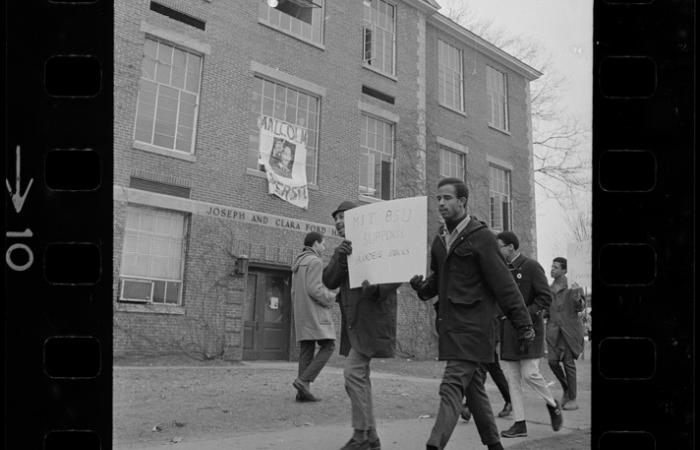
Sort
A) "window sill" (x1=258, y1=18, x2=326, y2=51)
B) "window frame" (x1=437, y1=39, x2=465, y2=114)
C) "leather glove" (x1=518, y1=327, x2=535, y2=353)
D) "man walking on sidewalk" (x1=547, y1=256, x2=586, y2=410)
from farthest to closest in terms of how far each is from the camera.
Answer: "window sill" (x1=258, y1=18, x2=326, y2=51), "man walking on sidewalk" (x1=547, y1=256, x2=586, y2=410), "window frame" (x1=437, y1=39, x2=465, y2=114), "leather glove" (x1=518, y1=327, x2=535, y2=353)

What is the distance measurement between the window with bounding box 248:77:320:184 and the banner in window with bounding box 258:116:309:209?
13 cm

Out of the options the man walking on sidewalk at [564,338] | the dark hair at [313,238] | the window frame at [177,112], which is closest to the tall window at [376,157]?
the window frame at [177,112]

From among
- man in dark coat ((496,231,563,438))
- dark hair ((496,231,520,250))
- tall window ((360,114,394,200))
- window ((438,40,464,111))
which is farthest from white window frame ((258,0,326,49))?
man in dark coat ((496,231,563,438))

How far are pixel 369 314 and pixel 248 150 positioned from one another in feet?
26.9

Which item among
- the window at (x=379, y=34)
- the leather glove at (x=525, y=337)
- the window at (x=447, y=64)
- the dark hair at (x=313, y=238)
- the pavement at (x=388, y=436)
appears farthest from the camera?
the window at (x=379, y=34)

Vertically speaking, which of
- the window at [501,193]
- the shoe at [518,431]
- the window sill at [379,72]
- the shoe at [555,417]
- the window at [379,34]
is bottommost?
the shoe at [518,431]

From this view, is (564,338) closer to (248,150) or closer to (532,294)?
(532,294)

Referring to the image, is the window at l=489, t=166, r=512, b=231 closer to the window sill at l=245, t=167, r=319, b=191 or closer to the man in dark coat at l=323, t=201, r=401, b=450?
the man in dark coat at l=323, t=201, r=401, b=450

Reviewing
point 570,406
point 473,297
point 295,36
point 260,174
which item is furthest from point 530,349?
point 295,36

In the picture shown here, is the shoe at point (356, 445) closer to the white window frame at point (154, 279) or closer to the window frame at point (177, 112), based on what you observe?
the white window frame at point (154, 279)

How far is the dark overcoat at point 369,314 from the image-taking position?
4.67m
